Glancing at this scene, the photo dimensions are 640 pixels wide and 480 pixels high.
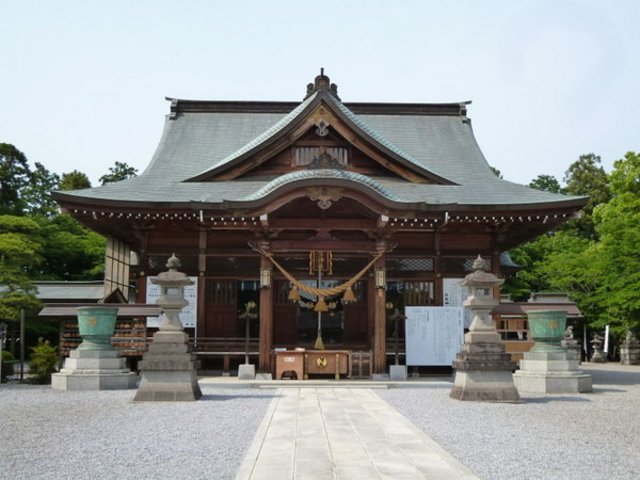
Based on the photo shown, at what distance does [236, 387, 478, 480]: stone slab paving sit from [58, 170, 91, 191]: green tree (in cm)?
3948

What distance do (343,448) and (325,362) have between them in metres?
8.66

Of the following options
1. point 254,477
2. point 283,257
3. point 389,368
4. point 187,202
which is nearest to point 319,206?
point 283,257

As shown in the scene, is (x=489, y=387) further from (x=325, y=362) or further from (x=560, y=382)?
(x=325, y=362)

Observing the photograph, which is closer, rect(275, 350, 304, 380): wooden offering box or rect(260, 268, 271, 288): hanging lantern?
rect(275, 350, 304, 380): wooden offering box

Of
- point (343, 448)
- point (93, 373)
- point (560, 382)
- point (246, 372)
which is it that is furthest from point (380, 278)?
point (343, 448)

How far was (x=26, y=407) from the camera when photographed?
10.4m

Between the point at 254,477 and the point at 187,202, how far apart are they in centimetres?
1108

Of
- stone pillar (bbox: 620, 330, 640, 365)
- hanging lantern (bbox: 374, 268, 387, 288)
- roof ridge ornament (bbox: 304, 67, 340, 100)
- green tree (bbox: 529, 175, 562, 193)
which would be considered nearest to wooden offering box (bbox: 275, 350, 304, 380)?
hanging lantern (bbox: 374, 268, 387, 288)

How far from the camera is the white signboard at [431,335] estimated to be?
15984mm

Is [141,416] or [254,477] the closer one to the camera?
[254,477]

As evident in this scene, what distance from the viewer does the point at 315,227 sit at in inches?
639

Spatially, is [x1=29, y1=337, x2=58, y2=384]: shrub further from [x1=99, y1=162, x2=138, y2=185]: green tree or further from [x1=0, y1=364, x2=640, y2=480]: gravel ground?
[x1=99, y1=162, x2=138, y2=185]: green tree

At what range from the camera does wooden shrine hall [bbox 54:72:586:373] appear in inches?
614

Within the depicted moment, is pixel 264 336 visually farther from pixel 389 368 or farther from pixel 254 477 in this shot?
pixel 254 477
